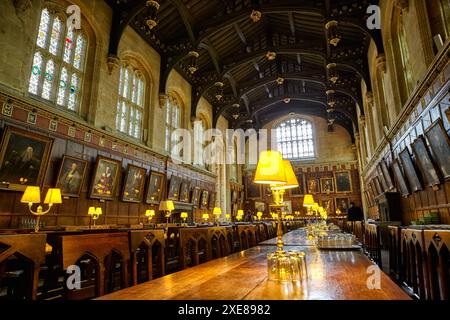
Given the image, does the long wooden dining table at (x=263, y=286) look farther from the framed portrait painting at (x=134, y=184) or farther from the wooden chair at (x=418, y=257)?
the framed portrait painting at (x=134, y=184)

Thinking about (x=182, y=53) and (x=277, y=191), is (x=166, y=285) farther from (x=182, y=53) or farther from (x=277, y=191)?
(x=182, y=53)

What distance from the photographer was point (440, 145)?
15.5 feet

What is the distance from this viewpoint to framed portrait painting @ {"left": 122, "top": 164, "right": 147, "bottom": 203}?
888cm

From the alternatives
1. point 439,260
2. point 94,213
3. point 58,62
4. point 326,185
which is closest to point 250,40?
point 58,62

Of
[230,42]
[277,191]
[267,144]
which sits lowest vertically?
[277,191]

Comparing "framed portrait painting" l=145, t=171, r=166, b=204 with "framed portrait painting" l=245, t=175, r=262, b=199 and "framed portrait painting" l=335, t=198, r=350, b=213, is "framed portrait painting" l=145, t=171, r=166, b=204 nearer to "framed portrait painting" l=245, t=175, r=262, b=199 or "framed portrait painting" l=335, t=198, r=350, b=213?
"framed portrait painting" l=245, t=175, r=262, b=199

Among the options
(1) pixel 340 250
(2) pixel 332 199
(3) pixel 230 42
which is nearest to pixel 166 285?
(1) pixel 340 250

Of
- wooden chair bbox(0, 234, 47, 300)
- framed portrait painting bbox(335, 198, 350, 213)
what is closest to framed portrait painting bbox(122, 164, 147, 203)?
wooden chair bbox(0, 234, 47, 300)

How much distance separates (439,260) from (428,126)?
16.0 ft

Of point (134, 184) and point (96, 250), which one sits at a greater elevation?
point (134, 184)

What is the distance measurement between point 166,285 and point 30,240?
686 mm

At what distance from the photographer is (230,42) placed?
13766mm

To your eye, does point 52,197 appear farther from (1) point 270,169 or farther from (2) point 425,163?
(2) point 425,163
